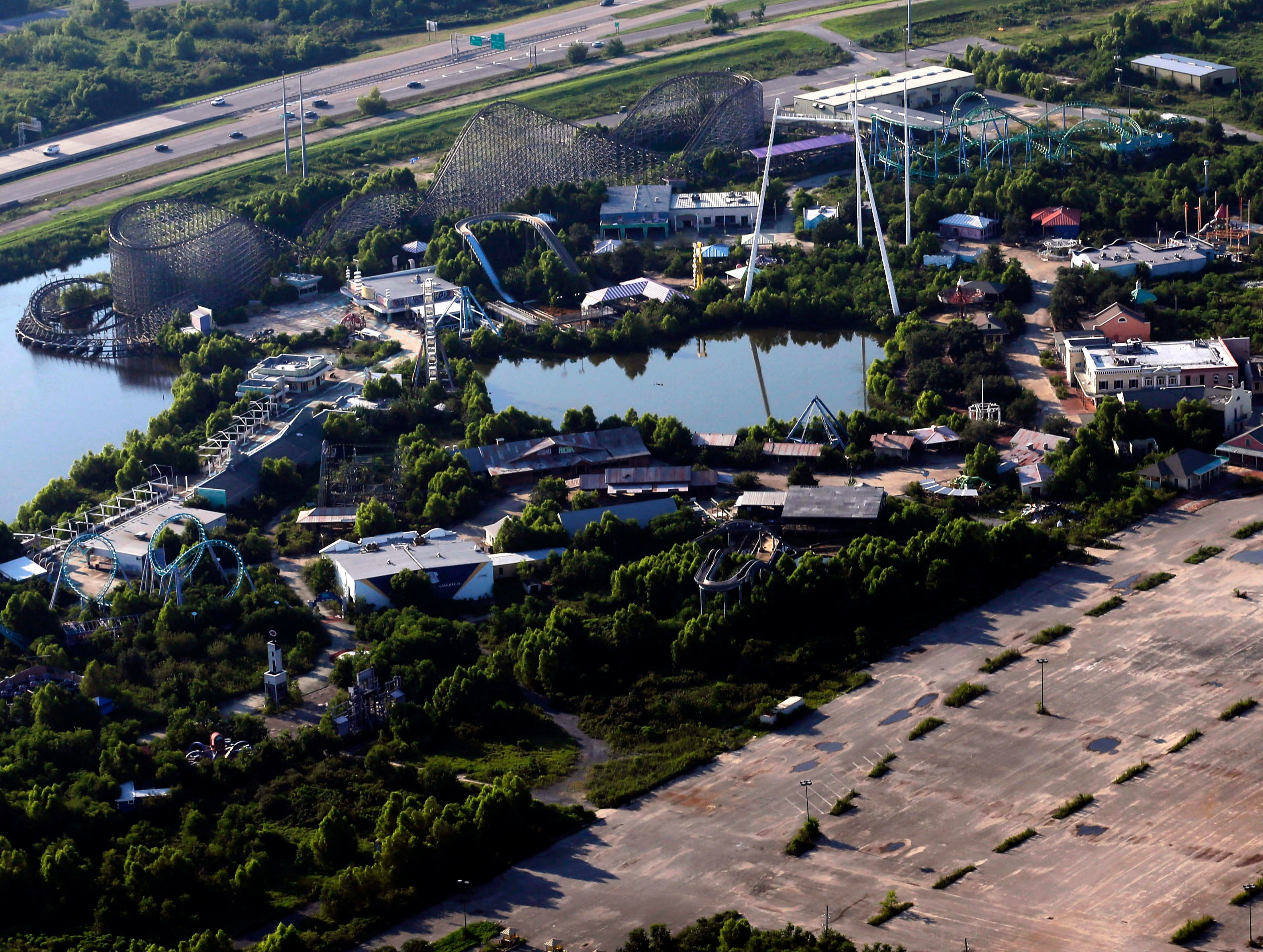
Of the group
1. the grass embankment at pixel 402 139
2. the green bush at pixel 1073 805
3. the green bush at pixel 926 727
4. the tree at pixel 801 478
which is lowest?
the green bush at pixel 1073 805

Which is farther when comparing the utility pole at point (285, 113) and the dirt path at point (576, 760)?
the utility pole at point (285, 113)

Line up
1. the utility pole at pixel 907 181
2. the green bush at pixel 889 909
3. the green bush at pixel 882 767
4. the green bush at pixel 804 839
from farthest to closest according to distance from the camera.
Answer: the utility pole at pixel 907 181 < the green bush at pixel 882 767 < the green bush at pixel 804 839 < the green bush at pixel 889 909

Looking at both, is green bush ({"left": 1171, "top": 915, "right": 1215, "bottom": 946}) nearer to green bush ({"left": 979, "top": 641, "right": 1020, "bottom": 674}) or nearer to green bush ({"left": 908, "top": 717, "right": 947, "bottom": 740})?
green bush ({"left": 908, "top": 717, "right": 947, "bottom": 740})

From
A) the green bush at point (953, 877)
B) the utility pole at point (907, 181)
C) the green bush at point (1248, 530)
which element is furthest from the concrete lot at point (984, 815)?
the utility pole at point (907, 181)

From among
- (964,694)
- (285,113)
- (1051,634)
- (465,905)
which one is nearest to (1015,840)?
(964,694)

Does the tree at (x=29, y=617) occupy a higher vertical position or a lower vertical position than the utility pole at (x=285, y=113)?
lower

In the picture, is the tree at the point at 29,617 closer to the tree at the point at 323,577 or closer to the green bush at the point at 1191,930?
the tree at the point at 323,577
